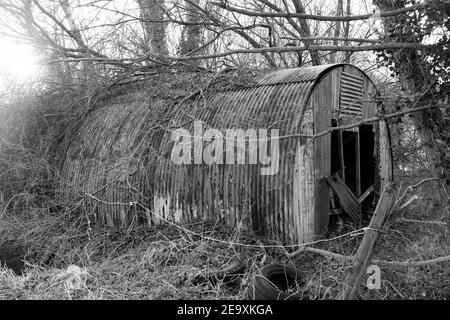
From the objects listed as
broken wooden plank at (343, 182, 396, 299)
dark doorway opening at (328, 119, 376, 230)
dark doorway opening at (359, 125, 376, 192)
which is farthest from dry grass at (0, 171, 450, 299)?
dark doorway opening at (359, 125, 376, 192)

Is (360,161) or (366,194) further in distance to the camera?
(360,161)

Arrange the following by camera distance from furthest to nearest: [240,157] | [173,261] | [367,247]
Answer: [240,157]
[173,261]
[367,247]

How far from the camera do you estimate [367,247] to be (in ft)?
13.0

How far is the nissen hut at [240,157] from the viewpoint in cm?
604

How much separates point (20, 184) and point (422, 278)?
7517mm

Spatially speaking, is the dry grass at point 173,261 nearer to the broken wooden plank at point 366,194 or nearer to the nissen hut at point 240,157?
the nissen hut at point 240,157

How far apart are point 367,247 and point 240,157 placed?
2.78 m

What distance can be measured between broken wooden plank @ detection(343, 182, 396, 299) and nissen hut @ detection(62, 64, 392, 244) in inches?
54.4

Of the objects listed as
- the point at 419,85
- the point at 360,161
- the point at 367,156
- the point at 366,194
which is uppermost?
the point at 419,85

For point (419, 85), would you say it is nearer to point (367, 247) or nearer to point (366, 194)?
point (367, 247)

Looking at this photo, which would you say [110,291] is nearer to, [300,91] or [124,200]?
[124,200]

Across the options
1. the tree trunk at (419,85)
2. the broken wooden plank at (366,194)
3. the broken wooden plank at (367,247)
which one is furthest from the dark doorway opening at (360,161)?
the broken wooden plank at (367,247)

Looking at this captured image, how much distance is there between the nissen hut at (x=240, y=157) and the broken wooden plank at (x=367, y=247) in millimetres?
1382

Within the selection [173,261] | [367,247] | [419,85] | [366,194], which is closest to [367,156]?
[366,194]
